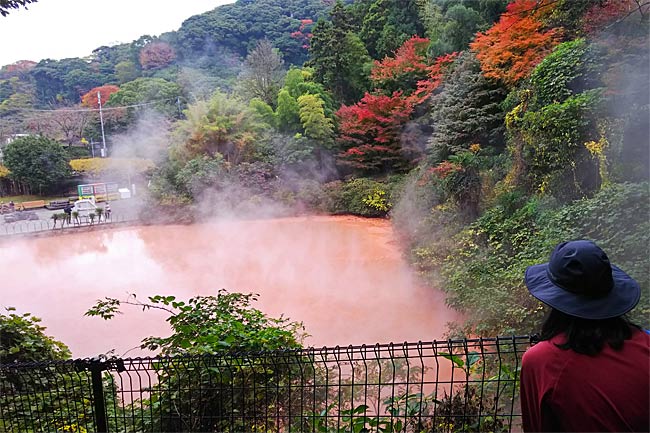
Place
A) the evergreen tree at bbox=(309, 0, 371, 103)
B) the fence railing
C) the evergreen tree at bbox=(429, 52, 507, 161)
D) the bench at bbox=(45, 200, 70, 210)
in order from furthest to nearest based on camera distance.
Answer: the evergreen tree at bbox=(309, 0, 371, 103) → the bench at bbox=(45, 200, 70, 210) → the fence railing → the evergreen tree at bbox=(429, 52, 507, 161)

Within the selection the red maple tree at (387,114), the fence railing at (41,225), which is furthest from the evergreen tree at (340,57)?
the fence railing at (41,225)

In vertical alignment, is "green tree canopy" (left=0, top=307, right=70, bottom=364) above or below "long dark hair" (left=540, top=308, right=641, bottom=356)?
below

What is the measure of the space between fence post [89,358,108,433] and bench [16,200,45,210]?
10.4 meters

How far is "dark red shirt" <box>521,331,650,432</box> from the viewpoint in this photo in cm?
64

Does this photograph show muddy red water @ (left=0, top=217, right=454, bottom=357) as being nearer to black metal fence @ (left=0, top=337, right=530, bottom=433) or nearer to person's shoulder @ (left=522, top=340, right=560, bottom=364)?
black metal fence @ (left=0, top=337, right=530, bottom=433)

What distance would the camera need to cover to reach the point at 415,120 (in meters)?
9.32

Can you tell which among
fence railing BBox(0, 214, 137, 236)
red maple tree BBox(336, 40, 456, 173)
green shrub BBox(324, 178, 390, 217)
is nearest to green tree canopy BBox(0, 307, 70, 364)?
green shrub BBox(324, 178, 390, 217)

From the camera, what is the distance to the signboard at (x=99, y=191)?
1039 cm

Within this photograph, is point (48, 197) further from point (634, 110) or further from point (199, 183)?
point (634, 110)

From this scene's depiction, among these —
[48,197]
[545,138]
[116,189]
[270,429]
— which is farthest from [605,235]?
[48,197]

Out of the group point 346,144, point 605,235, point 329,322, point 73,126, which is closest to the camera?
point 605,235

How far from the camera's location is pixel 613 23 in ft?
14.5

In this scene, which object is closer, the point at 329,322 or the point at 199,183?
the point at 329,322

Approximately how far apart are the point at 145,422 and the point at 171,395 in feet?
0.46
